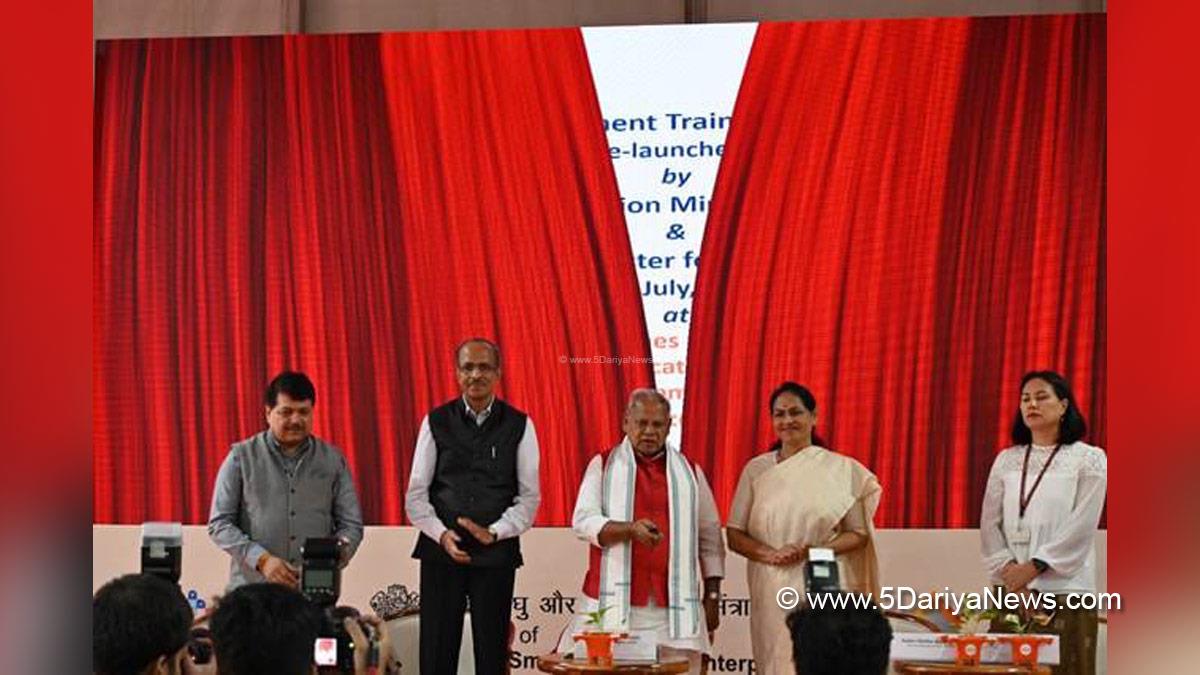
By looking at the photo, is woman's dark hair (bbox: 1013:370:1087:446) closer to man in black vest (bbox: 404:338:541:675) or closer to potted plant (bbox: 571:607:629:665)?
potted plant (bbox: 571:607:629:665)

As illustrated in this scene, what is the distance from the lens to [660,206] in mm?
5016

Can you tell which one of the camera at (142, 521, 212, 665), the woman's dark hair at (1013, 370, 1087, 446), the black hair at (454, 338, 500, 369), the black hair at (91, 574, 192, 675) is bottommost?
the camera at (142, 521, 212, 665)

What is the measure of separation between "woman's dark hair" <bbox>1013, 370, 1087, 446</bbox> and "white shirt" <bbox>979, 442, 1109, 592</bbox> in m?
0.03

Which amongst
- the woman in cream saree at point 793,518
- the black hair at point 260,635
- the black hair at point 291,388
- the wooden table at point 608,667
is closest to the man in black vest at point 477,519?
the wooden table at point 608,667

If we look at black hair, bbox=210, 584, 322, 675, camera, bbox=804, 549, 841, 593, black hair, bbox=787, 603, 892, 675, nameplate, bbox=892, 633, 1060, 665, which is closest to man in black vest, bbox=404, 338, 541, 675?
camera, bbox=804, 549, 841, 593

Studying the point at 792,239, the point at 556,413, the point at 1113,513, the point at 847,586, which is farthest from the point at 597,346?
the point at 1113,513

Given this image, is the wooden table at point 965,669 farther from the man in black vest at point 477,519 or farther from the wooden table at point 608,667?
the man in black vest at point 477,519

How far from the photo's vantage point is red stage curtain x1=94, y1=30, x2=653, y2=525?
505 centimetres

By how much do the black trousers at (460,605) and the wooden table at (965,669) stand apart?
1305 mm

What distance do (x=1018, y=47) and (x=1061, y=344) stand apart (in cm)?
99

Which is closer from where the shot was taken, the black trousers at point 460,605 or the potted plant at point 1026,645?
the potted plant at point 1026,645

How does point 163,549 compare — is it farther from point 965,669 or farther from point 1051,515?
point 1051,515

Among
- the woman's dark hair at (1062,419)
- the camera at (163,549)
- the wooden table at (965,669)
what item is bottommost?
the wooden table at (965,669)

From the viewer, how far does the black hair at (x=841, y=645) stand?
2.71m
